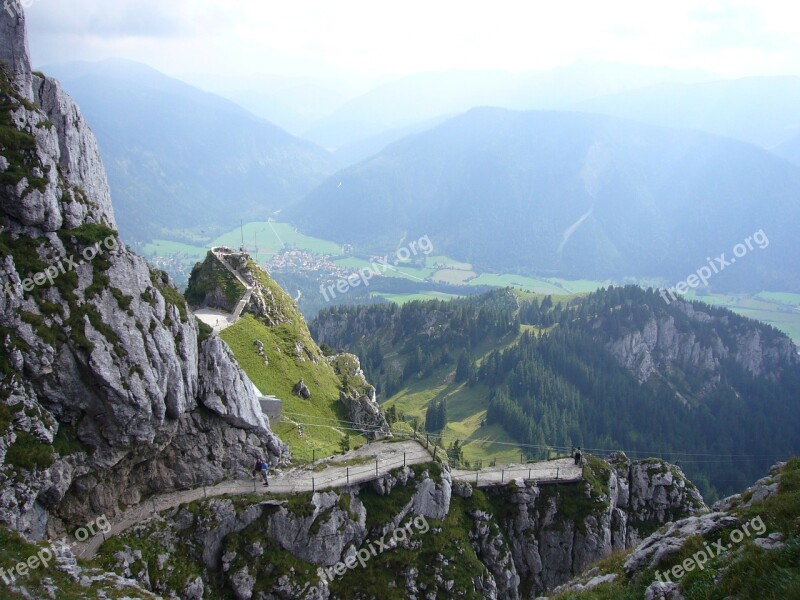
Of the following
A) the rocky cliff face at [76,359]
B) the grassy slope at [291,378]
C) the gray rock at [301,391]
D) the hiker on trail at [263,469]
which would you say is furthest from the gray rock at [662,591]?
the gray rock at [301,391]

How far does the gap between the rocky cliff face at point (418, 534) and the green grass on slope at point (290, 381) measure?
53.4ft

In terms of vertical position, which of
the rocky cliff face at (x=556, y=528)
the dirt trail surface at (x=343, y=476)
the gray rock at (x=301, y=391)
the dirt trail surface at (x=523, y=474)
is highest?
the gray rock at (x=301, y=391)

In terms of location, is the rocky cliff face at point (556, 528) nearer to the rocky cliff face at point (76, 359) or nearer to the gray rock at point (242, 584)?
the gray rock at point (242, 584)

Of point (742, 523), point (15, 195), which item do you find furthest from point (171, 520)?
point (742, 523)

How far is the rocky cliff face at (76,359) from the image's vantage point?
134 feet

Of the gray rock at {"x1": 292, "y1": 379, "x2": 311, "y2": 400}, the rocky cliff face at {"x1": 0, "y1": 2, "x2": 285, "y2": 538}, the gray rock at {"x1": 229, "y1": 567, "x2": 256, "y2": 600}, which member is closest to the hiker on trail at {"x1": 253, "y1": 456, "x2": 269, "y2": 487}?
the rocky cliff face at {"x1": 0, "y1": 2, "x2": 285, "y2": 538}

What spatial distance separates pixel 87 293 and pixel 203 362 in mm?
13666

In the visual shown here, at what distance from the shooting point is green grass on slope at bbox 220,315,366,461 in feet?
259

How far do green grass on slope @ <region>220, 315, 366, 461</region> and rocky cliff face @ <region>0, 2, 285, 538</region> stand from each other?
67.4ft

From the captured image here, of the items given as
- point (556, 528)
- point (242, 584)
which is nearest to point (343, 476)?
point (242, 584)

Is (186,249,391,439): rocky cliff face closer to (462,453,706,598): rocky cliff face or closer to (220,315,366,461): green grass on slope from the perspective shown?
(220,315,366,461): green grass on slope

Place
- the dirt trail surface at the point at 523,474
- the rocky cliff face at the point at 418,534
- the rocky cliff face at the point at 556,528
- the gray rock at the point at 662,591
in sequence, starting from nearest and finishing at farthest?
the gray rock at the point at 662,591 < the rocky cliff face at the point at 418,534 < the rocky cliff face at the point at 556,528 < the dirt trail surface at the point at 523,474

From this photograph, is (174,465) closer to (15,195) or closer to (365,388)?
(15,195)

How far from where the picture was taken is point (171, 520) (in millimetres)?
49594
